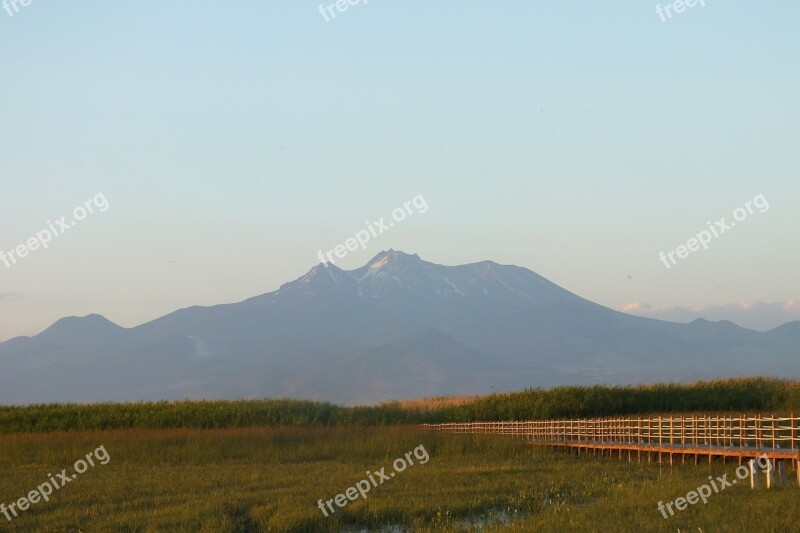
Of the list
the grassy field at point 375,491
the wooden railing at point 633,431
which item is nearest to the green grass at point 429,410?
the wooden railing at point 633,431

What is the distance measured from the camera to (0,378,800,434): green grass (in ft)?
236

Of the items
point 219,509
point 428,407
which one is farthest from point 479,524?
point 428,407

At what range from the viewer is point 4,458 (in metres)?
49.3

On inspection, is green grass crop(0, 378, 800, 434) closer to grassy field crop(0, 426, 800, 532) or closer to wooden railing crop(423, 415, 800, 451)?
wooden railing crop(423, 415, 800, 451)

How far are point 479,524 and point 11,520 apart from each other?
39.7ft

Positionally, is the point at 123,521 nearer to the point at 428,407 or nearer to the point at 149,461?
the point at 149,461

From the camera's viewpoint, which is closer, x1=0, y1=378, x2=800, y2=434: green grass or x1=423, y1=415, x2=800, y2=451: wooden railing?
x1=423, y1=415, x2=800, y2=451: wooden railing

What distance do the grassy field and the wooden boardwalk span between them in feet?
3.88
